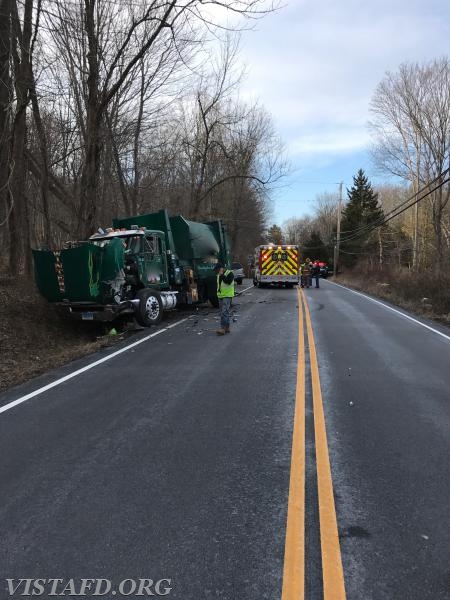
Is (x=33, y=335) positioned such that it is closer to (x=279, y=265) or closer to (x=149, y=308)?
(x=149, y=308)

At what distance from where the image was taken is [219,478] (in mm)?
4125

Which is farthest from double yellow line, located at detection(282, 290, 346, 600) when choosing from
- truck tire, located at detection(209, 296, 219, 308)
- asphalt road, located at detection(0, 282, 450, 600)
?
truck tire, located at detection(209, 296, 219, 308)

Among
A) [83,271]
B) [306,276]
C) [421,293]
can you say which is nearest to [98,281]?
[83,271]

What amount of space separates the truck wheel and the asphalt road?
16.2ft

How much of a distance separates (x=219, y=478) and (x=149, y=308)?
32.5ft

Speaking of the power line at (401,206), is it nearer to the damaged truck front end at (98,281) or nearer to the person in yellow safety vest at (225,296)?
the person in yellow safety vest at (225,296)

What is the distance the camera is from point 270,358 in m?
9.13

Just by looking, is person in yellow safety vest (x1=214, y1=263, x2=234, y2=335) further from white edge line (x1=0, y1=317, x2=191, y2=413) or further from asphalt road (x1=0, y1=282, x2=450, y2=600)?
asphalt road (x1=0, y1=282, x2=450, y2=600)

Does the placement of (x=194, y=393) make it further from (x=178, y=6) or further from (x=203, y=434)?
(x=178, y=6)

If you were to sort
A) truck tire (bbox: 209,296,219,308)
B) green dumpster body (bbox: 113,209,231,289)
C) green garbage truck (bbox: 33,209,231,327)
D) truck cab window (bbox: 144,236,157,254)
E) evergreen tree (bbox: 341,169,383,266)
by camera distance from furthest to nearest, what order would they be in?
evergreen tree (bbox: 341,169,383,266) → truck tire (bbox: 209,296,219,308) → green dumpster body (bbox: 113,209,231,289) → truck cab window (bbox: 144,236,157,254) → green garbage truck (bbox: 33,209,231,327)

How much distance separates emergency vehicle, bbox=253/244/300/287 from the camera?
3188 centimetres

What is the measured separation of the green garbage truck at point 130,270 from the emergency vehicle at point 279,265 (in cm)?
1386

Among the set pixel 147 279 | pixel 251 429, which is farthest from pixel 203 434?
pixel 147 279

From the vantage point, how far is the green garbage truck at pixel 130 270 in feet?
40.7
